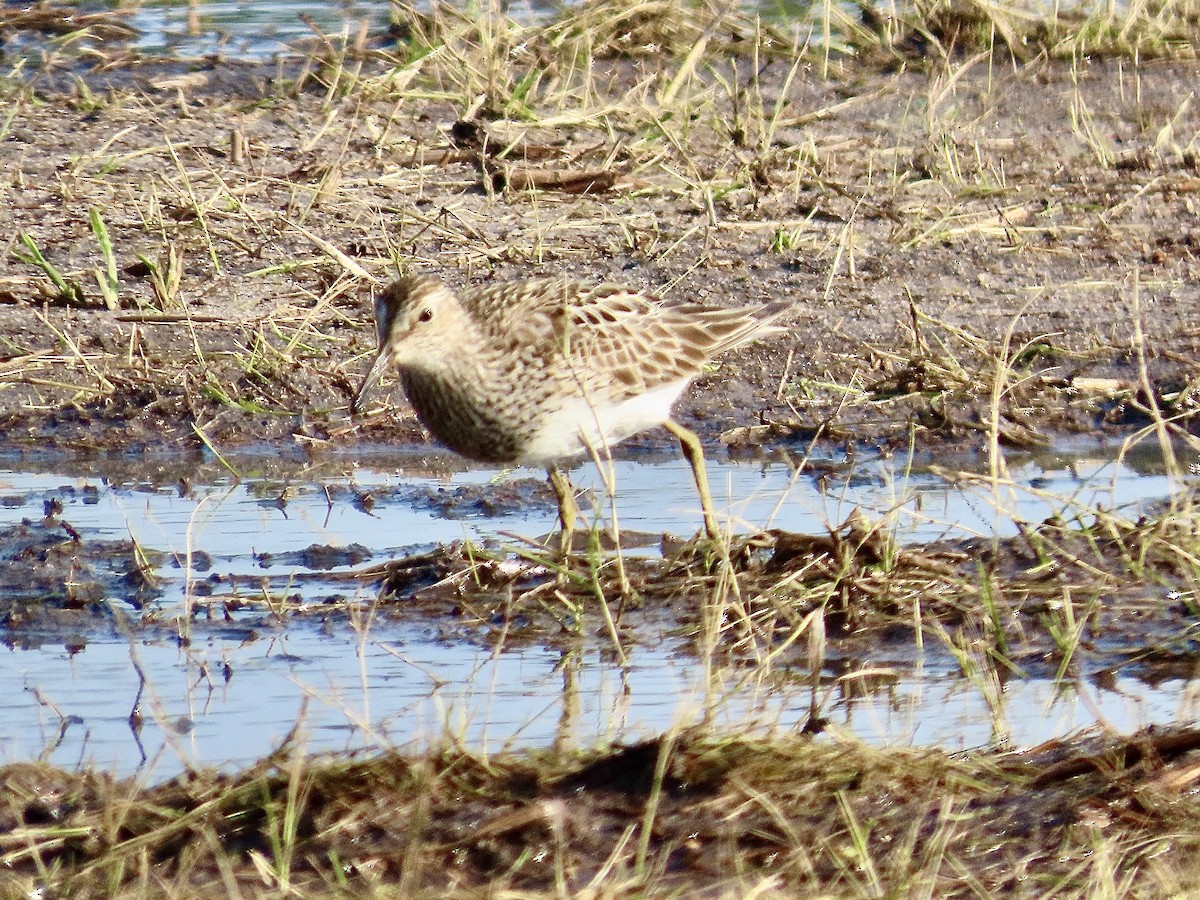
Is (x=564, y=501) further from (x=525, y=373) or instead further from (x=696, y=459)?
(x=696, y=459)

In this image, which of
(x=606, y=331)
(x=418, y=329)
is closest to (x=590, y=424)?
(x=606, y=331)

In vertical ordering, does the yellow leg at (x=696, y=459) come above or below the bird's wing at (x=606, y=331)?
below

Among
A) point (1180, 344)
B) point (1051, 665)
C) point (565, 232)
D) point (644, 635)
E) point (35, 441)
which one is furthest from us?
point (565, 232)

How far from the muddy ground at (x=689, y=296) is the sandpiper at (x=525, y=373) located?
1.77ft

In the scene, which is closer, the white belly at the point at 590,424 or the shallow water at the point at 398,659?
→ the shallow water at the point at 398,659

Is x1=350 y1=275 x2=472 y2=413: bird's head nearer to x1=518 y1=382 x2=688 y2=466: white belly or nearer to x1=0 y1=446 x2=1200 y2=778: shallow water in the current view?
x1=518 y1=382 x2=688 y2=466: white belly

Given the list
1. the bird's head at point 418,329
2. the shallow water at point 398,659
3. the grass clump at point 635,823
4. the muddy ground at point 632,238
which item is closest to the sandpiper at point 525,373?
the bird's head at point 418,329

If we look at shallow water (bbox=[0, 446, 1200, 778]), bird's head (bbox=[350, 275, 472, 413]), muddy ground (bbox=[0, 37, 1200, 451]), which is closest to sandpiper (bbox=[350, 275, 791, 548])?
bird's head (bbox=[350, 275, 472, 413])

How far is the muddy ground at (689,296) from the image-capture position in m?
3.73

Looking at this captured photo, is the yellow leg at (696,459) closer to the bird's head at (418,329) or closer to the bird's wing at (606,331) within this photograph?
the bird's wing at (606,331)

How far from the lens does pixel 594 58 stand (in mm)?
11469

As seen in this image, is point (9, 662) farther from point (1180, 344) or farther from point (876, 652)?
point (1180, 344)

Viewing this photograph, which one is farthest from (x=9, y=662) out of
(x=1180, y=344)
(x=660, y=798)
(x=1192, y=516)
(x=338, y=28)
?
(x=338, y=28)

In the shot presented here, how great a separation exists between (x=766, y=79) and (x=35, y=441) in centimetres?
562
